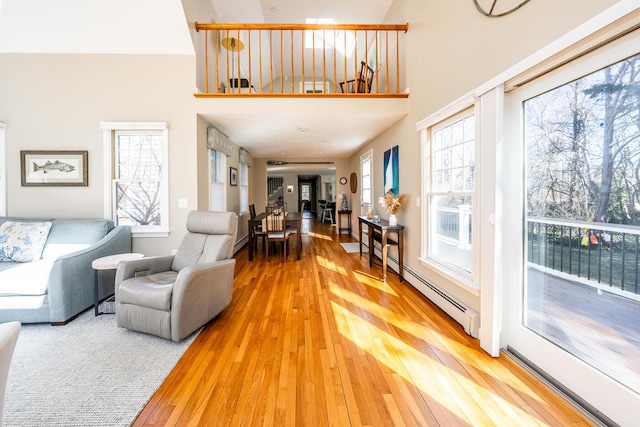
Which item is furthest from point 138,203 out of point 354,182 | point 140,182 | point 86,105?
point 354,182

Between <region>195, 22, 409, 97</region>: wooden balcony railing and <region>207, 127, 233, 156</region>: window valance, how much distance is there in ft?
1.88

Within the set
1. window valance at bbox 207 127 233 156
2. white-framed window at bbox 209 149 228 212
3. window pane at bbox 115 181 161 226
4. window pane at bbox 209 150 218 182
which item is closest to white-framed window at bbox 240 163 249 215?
white-framed window at bbox 209 149 228 212

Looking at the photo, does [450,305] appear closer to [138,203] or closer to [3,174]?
[138,203]

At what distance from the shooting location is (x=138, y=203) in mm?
3402

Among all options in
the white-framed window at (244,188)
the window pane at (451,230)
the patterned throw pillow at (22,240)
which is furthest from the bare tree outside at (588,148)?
the white-framed window at (244,188)

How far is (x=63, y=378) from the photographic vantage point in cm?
167

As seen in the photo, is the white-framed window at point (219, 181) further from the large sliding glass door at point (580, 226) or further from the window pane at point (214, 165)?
the large sliding glass door at point (580, 226)

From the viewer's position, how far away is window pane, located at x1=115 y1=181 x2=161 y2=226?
339 centimetres

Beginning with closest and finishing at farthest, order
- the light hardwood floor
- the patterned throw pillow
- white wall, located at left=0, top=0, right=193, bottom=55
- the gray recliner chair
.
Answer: the light hardwood floor, the gray recliner chair, the patterned throw pillow, white wall, located at left=0, top=0, right=193, bottom=55

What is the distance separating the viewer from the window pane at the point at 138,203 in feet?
11.1

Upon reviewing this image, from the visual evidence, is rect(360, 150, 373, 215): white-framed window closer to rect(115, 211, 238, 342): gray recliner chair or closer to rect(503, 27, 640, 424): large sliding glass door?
rect(115, 211, 238, 342): gray recliner chair

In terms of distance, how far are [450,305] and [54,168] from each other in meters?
4.90

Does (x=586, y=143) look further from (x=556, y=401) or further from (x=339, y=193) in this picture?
(x=339, y=193)

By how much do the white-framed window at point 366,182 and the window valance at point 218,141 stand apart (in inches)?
109
